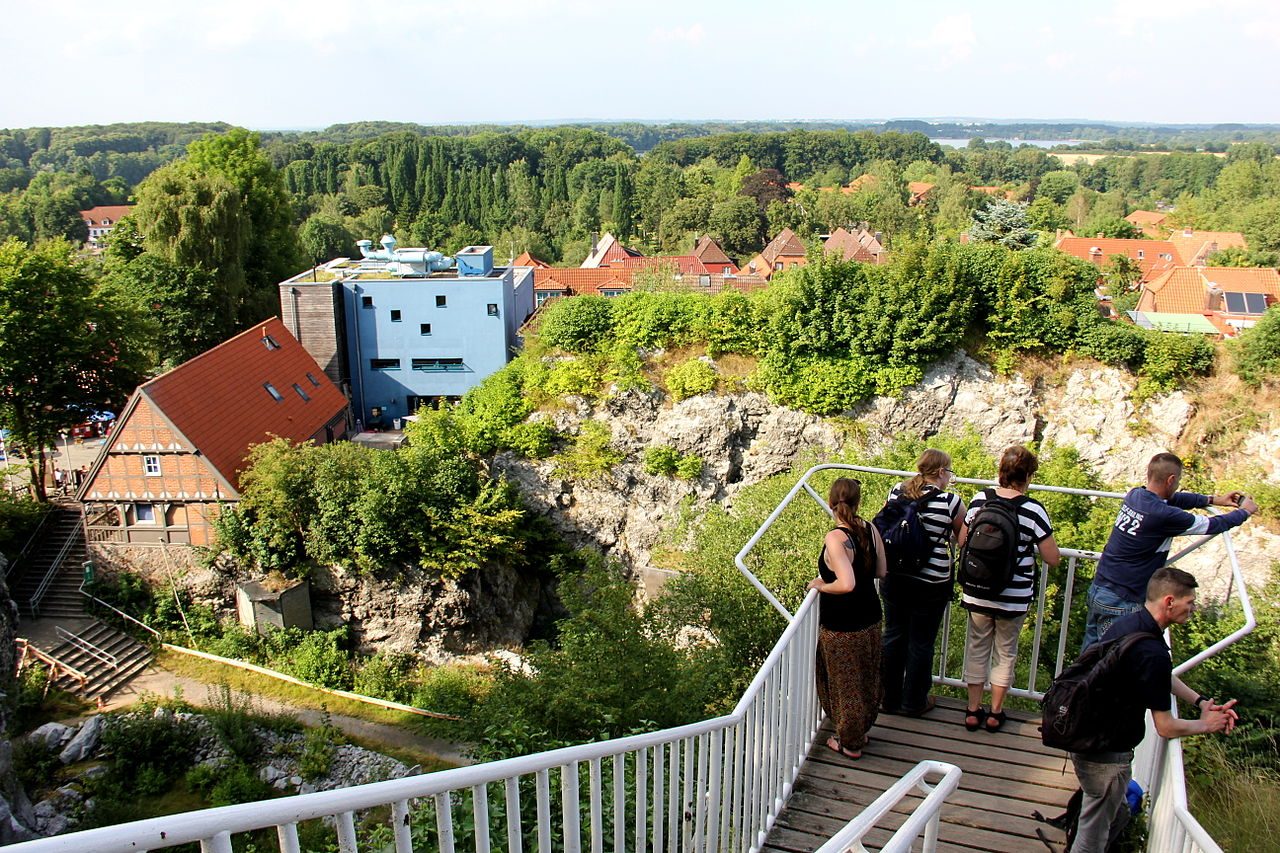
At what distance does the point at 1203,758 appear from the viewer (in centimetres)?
634

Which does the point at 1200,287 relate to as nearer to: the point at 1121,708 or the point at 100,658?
the point at 1121,708

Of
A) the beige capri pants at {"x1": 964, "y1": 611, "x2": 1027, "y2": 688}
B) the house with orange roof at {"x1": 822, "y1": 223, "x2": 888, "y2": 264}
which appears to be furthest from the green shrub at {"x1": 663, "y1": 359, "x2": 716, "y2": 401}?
the house with orange roof at {"x1": 822, "y1": 223, "x2": 888, "y2": 264}

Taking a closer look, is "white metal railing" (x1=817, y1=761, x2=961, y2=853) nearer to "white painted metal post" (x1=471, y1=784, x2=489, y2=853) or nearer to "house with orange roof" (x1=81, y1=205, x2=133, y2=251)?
"white painted metal post" (x1=471, y1=784, x2=489, y2=853)

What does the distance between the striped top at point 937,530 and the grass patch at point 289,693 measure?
1203cm

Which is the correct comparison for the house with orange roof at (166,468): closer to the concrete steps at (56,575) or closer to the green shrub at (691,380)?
the concrete steps at (56,575)

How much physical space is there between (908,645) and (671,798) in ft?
8.57

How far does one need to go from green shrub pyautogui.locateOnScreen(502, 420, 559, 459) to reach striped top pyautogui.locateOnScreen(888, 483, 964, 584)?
14.5 metres

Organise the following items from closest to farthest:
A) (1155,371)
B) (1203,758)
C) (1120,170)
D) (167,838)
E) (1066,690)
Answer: (167,838) → (1066,690) → (1203,758) → (1155,371) → (1120,170)

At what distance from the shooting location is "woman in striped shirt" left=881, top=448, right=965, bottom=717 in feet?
18.5

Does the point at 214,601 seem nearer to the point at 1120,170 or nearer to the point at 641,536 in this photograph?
the point at 641,536

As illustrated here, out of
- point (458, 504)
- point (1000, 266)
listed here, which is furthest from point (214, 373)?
point (1000, 266)

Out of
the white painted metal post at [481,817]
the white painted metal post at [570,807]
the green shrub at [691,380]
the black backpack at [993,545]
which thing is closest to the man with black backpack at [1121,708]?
the black backpack at [993,545]

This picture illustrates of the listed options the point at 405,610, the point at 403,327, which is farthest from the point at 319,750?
the point at 403,327

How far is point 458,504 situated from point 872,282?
996cm
